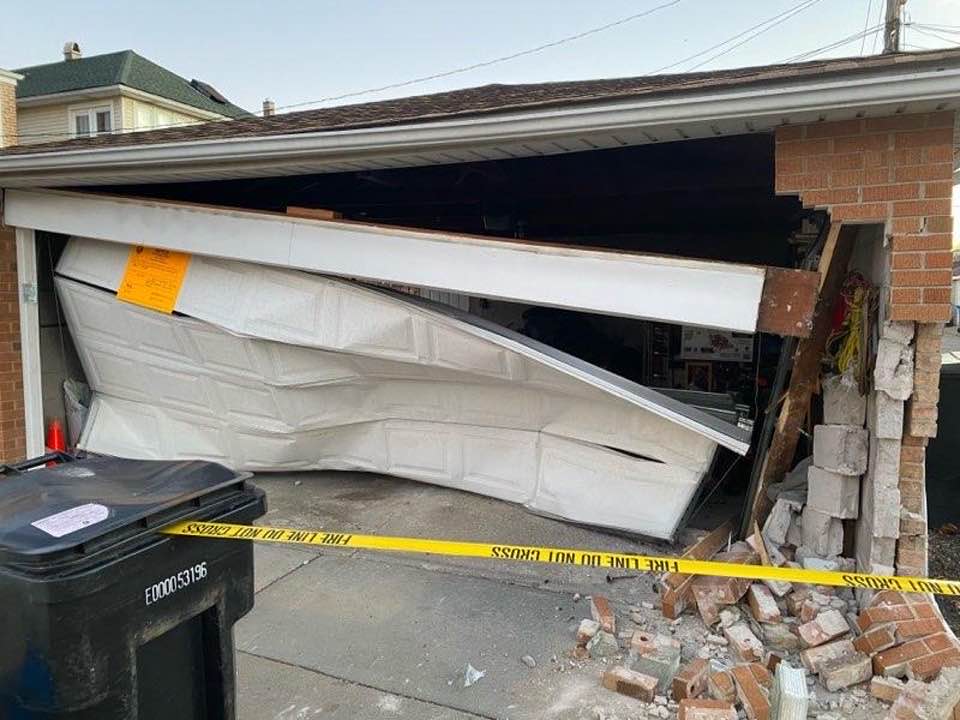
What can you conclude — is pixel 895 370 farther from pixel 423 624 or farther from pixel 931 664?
pixel 423 624

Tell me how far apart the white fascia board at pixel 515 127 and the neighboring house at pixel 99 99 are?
57.5 ft

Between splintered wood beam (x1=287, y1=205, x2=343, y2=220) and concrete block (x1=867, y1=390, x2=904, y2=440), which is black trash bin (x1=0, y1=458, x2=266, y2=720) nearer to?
splintered wood beam (x1=287, y1=205, x2=343, y2=220)

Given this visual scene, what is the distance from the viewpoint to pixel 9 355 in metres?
6.19

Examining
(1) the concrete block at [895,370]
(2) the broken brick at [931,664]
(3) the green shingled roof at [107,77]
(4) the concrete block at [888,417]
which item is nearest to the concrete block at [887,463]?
(4) the concrete block at [888,417]

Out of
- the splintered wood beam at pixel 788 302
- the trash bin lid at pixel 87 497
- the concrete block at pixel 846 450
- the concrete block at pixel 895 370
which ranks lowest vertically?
the concrete block at pixel 846 450

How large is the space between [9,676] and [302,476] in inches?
173

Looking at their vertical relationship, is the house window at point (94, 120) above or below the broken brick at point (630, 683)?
above

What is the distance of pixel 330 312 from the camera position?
5.03 meters

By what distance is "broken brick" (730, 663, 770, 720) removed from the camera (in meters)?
2.73

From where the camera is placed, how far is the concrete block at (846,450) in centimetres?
374

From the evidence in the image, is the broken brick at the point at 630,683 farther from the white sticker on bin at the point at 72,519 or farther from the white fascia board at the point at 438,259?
the white sticker on bin at the point at 72,519

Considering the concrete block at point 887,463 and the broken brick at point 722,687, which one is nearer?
the broken brick at point 722,687

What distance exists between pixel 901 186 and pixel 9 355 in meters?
7.12

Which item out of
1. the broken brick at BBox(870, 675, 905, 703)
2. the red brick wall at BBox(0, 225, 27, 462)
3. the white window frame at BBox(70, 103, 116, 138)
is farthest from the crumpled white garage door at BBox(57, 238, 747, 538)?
the white window frame at BBox(70, 103, 116, 138)
